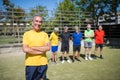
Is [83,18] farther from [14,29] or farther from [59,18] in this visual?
[14,29]

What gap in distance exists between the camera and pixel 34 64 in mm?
4496

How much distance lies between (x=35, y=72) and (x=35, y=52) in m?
0.43

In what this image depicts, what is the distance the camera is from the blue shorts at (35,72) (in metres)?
4.50

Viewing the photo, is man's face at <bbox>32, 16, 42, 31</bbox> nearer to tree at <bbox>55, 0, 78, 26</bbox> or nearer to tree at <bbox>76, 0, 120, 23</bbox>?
tree at <bbox>55, 0, 78, 26</bbox>

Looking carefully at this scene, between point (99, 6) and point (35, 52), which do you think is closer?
point (35, 52)

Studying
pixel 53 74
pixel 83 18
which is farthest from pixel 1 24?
pixel 53 74

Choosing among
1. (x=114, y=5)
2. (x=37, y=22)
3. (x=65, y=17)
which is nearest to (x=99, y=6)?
(x=114, y=5)

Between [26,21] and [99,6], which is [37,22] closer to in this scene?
[26,21]

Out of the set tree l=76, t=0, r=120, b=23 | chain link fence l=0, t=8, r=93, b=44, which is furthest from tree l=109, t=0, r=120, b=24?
chain link fence l=0, t=8, r=93, b=44

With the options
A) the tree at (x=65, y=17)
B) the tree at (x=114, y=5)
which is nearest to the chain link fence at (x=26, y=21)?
the tree at (x=65, y=17)

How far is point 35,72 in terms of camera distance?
4562mm

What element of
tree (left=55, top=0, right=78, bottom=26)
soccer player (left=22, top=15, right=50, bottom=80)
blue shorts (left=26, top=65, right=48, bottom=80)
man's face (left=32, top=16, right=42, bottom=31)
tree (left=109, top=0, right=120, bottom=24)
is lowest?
blue shorts (left=26, top=65, right=48, bottom=80)

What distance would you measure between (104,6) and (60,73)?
46.3 ft

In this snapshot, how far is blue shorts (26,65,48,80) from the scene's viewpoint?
4504 millimetres
